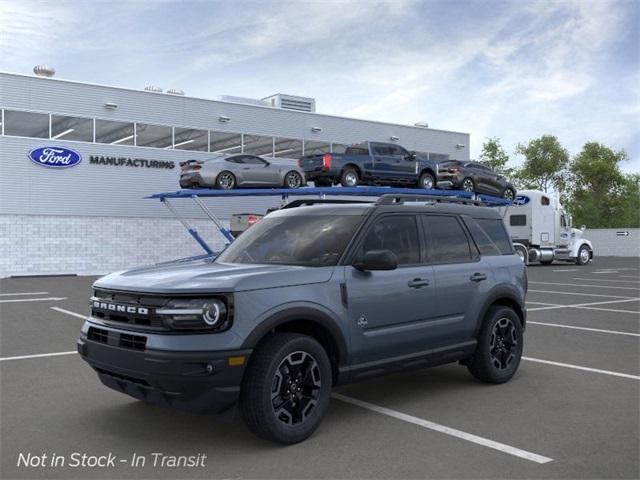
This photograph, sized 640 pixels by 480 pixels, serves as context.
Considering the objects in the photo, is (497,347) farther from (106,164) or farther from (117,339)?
(106,164)

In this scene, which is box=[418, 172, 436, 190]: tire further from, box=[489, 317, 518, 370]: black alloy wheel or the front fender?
the front fender

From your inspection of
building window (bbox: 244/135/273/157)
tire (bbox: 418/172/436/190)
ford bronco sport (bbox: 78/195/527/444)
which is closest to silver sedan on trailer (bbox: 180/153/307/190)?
tire (bbox: 418/172/436/190)

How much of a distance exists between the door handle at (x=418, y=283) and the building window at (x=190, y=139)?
26.3 meters

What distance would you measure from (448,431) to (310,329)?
4.33ft

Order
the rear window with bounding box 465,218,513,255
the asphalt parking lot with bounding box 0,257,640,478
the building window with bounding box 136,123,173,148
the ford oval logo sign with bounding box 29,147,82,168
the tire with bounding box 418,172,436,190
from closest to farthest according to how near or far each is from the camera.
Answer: the asphalt parking lot with bounding box 0,257,640,478 → the rear window with bounding box 465,218,513,255 → the tire with bounding box 418,172,436,190 → the ford oval logo sign with bounding box 29,147,82,168 → the building window with bounding box 136,123,173,148

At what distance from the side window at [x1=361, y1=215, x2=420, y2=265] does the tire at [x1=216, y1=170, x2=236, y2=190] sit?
18.8 meters

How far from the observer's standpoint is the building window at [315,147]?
3469 cm

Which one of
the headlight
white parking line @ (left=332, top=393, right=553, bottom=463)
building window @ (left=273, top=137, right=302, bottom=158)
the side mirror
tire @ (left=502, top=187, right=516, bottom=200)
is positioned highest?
building window @ (left=273, top=137, right=302, bottom=158)

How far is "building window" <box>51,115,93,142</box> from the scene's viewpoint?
27.4m

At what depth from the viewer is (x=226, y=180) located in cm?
2428

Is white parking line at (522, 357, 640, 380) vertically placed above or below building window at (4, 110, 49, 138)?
below

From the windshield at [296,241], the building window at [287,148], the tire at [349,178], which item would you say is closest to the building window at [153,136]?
the building window at [287,148]

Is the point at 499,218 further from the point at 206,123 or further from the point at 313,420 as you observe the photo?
the point at 206,123

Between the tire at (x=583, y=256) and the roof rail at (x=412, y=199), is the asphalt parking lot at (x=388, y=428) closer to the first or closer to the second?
the roof rail at (x=412, y=199)
